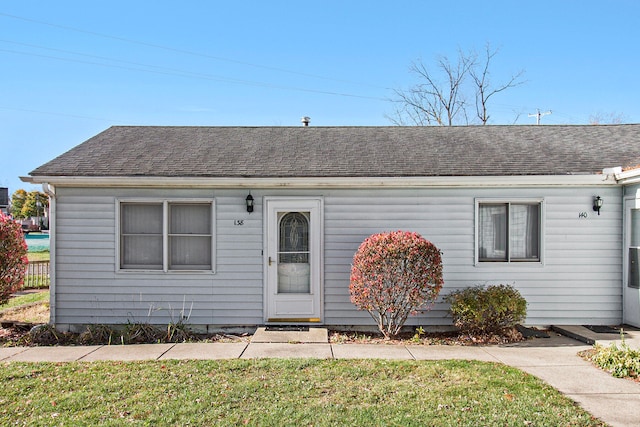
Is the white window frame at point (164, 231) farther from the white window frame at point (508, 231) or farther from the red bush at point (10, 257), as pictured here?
the white window frame at point (508, 231)

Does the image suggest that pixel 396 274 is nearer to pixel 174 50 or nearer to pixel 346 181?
pixel 346 181

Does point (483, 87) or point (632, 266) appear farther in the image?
point (483, 87)

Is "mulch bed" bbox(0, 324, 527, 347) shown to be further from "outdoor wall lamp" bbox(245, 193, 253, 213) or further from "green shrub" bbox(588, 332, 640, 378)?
"outdoor wall lamp" bbox(245, 193, 253, 213)

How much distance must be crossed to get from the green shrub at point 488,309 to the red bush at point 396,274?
49 cm

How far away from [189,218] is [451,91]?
783 inches

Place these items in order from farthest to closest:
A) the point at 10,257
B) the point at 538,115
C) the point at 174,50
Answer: the point at 538,115, the point at 174,50, the point at 10,257

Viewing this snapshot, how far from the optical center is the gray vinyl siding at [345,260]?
775 centimetres

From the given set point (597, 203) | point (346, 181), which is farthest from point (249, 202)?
point (597, 203)

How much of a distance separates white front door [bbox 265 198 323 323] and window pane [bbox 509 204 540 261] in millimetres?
3247

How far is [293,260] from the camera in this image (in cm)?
785

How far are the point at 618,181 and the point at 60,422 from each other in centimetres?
828

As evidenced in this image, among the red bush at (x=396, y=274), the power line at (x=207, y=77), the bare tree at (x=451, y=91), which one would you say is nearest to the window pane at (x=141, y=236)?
the red bush at (x=396, y=274)

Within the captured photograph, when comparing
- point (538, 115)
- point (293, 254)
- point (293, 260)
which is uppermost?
point (538, 115)

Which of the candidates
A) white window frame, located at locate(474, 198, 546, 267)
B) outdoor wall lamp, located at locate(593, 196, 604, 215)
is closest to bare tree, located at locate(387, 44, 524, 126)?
outdoor wall lamp, located at locate(593, 196, 604, 215)
